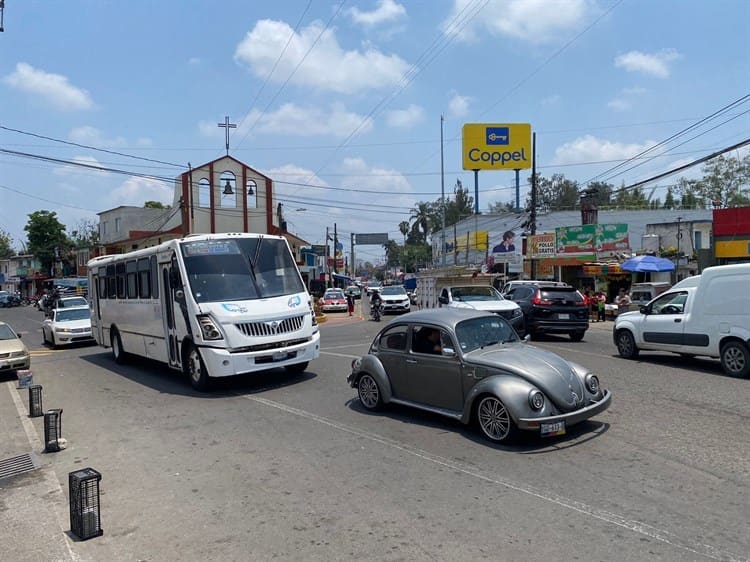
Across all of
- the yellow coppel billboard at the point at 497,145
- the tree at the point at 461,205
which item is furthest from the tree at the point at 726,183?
the tree at the point at 461,205

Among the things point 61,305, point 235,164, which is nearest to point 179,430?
point 61,305

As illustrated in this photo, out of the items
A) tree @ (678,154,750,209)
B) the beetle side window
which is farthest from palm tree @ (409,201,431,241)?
the beetle side window

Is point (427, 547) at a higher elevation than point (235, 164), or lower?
lower

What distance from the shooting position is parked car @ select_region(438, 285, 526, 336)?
17.4 m

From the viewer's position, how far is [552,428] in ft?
20.7

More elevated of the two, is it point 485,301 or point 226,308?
point 226,308

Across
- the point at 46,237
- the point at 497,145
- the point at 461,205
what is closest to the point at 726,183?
the point at 497,145

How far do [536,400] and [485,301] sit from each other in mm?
12210

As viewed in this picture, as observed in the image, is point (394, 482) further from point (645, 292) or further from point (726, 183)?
point (726, 183)

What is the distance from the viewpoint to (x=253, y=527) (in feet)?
15.7

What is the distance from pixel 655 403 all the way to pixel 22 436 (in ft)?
30.0

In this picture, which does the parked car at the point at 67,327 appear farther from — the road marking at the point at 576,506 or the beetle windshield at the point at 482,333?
the beetle windshield at the point at 482,333

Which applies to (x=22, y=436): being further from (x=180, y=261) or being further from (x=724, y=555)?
(x=724, y=555)

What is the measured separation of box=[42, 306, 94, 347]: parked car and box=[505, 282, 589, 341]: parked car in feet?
48.0
